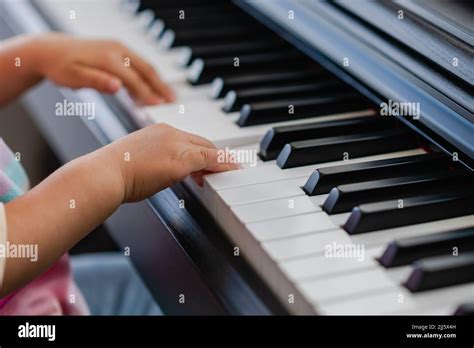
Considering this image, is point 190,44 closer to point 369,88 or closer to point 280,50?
point 280,50

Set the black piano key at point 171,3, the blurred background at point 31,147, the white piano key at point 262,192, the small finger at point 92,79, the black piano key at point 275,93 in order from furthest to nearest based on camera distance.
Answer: the blurred background at point 31,147 < the black piano key at point 171,3 < the small finger at point 92,79 < the black piano key at point 275,93 < the white piano key at point 262,192

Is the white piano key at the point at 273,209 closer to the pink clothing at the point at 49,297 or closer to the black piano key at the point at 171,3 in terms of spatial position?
the pink clothing at the point at 49,297

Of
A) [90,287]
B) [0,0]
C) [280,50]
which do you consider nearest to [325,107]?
[280,50]

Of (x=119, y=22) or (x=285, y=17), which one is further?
(x=119, y=22)

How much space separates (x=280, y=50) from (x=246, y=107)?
0.93 feet

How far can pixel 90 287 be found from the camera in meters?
1.42

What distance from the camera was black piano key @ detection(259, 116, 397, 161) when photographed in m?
1.07

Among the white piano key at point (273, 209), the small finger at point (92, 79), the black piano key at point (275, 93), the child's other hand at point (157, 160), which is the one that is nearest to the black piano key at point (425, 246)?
the white piano key at point (273, 209)

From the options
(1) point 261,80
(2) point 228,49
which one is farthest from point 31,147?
(1) point 261,80

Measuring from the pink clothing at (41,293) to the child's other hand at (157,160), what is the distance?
→ 21cm

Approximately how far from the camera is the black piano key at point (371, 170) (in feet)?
3.18

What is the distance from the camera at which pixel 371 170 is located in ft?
3.26

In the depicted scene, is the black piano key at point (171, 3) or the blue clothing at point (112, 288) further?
the black piano key at point (171, 3)

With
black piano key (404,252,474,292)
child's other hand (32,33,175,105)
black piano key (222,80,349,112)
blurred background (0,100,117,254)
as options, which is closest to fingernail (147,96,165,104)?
child's other hand (32,33,175,105)
